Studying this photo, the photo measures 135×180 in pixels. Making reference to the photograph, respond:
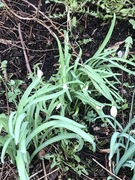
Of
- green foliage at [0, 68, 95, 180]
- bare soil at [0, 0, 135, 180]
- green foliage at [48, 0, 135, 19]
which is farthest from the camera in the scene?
green foliage at [48, 0, 135, 19]

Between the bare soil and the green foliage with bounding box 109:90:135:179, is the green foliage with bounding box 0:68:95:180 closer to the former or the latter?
the green foliage with bounding box 109:90:135:179

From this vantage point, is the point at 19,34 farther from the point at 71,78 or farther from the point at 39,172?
the point at 39,172

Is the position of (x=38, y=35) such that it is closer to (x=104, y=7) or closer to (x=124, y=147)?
(x=104, y=7)

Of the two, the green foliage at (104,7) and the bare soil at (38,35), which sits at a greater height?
the green foliage at (104,7)

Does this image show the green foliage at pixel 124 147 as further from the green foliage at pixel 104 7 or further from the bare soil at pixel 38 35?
the green foliage at pixel 104 7

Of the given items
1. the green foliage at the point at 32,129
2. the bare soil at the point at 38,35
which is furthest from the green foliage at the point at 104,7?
the green foliage at the point at 32,129

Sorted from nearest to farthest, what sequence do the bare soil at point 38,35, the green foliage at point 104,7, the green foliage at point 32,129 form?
1. the green foliage at point 32,129
2. the bare soil at point 38,35
3. the green foliage at point 104,7

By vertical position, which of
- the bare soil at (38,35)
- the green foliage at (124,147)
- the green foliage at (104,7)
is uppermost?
the green foliage at (104,7)

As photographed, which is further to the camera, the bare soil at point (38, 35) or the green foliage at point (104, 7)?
the green foliage at point (104, 7)

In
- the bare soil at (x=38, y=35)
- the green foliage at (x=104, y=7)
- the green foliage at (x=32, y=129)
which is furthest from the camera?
the green foliage at (x=104, y=7)

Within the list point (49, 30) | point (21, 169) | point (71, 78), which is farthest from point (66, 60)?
point (21, 169)

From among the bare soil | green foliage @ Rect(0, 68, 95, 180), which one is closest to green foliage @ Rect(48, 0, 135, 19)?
the bare soil

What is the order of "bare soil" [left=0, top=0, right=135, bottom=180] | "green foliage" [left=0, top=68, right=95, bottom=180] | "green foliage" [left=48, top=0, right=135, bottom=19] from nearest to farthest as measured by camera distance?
"green foliage" [left=0, top=68, right=95, bottom=180]
"bare soil" [left=0, top=0, right=135, bottom=180]
"green foliage" [left=48, top=0, right=135, bottom=19]

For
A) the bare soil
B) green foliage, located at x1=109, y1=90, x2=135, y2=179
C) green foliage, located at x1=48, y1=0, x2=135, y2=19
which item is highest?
green foliage, located at x1=48, y1=0, x2=135, y2=19
